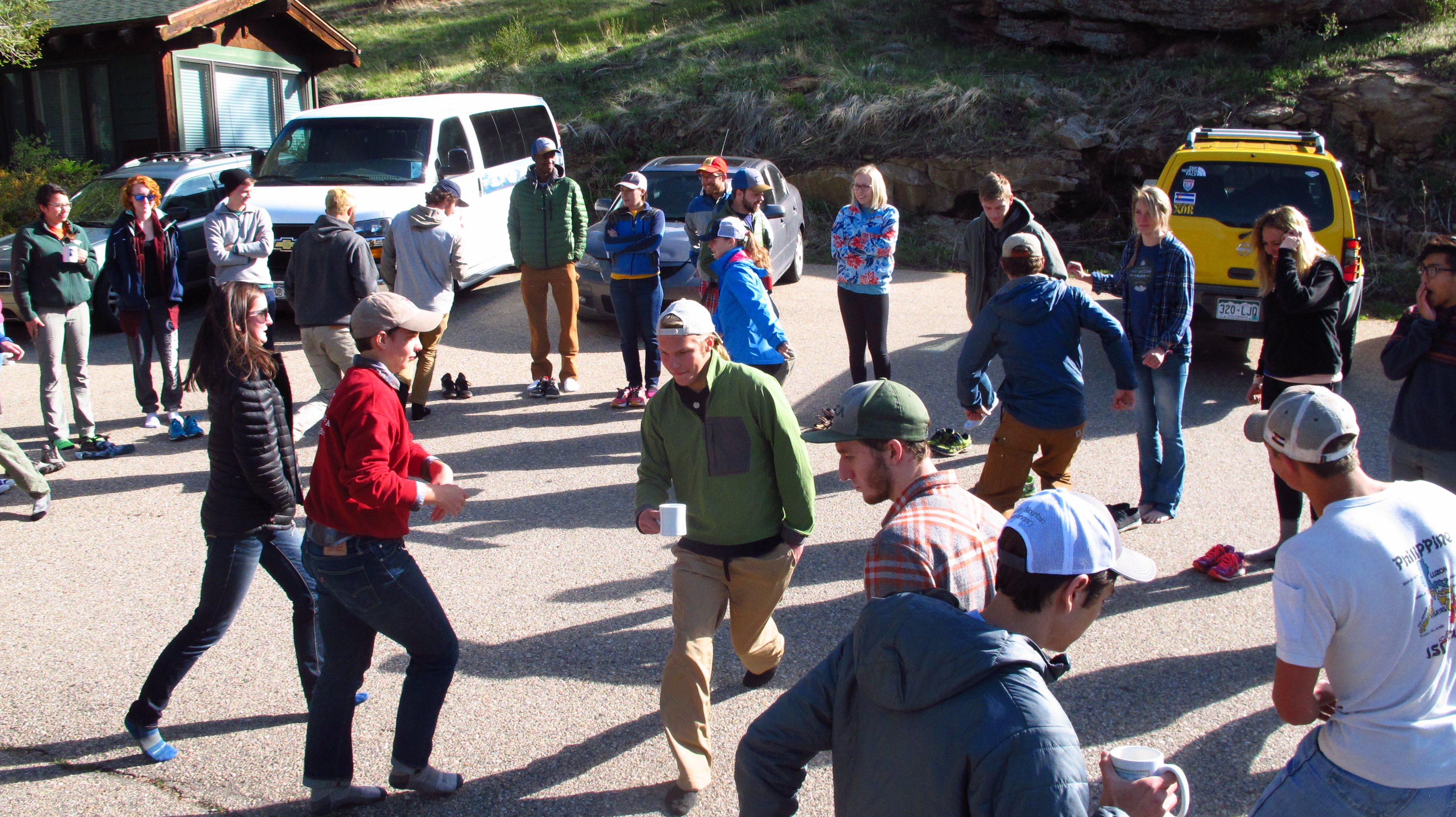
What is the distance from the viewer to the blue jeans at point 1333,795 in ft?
7.83

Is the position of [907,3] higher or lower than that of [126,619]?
higher

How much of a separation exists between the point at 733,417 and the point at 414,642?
1353 millimetres

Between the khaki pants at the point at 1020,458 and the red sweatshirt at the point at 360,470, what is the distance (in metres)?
3.00

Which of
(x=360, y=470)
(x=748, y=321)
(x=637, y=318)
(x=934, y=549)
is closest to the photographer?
(x=934, y=549)

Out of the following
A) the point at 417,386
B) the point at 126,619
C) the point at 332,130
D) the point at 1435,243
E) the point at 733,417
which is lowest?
the point at 126,619

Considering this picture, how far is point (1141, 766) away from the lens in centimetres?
A: 183

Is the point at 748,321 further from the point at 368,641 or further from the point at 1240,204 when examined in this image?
the point at 1240,204

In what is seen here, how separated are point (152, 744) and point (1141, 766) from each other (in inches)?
145

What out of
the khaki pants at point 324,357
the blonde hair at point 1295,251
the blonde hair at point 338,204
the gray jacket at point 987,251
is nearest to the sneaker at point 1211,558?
the blonde hair at point 1295,251

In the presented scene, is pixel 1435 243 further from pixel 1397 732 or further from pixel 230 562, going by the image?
pixel 230 562

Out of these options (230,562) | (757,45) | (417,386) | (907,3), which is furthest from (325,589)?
(907,3)

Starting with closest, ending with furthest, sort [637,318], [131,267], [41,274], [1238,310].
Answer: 1. [41,274]
2. [131,267]
3. [637,318]
4. [1238,310]

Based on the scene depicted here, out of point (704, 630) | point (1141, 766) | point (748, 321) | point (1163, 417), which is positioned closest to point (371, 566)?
point (704, 630)

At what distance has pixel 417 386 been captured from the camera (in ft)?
27.6
